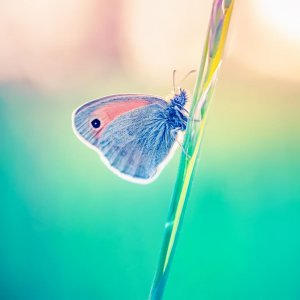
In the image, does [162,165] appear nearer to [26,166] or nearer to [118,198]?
[118,198]

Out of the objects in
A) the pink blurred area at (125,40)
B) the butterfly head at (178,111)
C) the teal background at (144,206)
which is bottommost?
the teal background at (144,206)

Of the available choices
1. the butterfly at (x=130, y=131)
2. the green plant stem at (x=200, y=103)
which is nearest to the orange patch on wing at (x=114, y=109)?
the butterfly at (x=130, y=131)

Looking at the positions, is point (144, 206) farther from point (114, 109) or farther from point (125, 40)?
point (125, 40)

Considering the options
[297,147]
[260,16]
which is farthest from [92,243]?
[260,16]

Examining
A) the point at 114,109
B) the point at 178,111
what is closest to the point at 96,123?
the point at 114,109

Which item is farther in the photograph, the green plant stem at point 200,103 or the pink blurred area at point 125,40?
the pink blurred area at point 125,40

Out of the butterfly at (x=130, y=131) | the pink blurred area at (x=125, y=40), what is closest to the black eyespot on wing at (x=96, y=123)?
the butterfly at (x=130, y=131)

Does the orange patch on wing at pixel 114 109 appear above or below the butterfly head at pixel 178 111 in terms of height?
below

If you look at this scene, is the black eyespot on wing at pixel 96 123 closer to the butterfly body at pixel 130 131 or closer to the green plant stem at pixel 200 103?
the butterfly body at pixel 130 131
